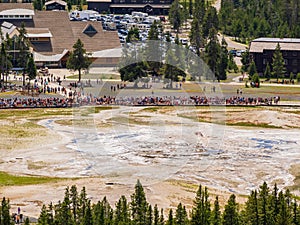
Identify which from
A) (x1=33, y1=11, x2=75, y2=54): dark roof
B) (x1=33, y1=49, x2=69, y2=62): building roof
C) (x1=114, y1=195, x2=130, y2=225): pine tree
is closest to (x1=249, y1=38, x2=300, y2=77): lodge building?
(x1=33, y1=49, x2=69, y2=62): building roof

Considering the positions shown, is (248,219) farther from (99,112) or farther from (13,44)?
(13,44)

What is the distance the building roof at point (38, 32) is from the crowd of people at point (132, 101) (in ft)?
138

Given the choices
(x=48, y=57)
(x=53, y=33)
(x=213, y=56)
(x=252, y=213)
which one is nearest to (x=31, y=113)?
(x=213, y=56)

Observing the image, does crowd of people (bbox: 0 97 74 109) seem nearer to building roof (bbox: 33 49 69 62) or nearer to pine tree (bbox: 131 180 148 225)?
building roof (bbox: 33 49 69 62)

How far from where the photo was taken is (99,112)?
106 metres

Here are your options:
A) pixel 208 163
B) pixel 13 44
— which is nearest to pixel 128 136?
pixel 208 163

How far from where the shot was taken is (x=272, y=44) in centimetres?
14312

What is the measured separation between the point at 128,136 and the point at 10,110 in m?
21.8

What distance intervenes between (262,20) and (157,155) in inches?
3643

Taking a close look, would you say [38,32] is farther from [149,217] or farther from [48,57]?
[149,217]

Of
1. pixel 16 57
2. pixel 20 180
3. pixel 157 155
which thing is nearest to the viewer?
pixel 20 180

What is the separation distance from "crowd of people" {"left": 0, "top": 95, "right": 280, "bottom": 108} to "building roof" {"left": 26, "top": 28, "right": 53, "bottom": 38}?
42.0m

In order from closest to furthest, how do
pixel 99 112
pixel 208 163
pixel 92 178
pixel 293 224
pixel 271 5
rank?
pixel 293 224, pixel 92 178, pixel 208 163, pixel 99 112, pixel 271 5

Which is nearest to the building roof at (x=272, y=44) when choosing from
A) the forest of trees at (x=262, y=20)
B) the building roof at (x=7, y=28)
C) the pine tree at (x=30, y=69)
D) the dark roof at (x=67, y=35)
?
the forest of trees at (x=262, y=20)
